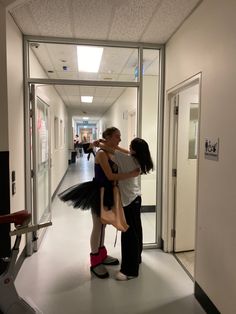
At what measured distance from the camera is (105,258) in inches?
113

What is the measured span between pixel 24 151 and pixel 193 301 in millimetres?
2358

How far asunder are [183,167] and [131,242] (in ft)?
3.75

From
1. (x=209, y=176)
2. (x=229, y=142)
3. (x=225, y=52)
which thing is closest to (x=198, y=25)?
(x=225, y=52)

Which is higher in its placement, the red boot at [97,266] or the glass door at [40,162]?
the glass door at [40,162]

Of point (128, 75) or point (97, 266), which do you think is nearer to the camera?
point (97, 266)

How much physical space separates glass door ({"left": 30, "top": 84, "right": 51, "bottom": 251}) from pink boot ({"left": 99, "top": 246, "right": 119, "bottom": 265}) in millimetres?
926

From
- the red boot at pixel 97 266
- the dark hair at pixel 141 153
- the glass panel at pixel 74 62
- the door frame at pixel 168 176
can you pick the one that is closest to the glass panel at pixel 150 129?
the glass panel at pixel 74 62

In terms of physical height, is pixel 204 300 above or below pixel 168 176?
below

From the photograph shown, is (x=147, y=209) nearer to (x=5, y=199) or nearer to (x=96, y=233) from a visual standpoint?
(x=96, y=233)

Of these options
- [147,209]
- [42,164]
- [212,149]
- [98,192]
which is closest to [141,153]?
[98,192]

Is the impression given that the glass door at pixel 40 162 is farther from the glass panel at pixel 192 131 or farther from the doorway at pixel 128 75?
the glass panel at pixel 192 131

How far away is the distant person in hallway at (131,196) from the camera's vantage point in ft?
8.06

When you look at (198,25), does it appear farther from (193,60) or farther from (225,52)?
(225,52)

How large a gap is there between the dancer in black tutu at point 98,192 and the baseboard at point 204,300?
2.95 feet
